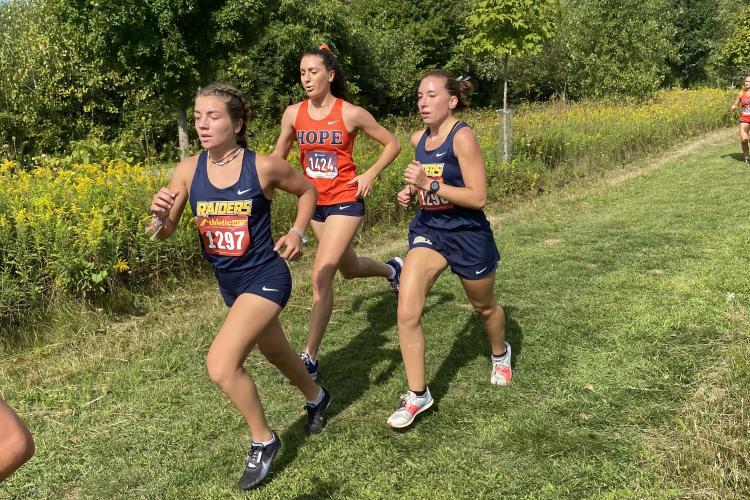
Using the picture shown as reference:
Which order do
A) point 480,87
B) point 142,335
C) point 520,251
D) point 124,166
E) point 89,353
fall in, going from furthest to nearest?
point 480,87, point 520,251, point 124,166, point 142,335, point 89,353

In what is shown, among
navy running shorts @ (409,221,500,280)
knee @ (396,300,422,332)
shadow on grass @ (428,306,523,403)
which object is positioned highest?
navy running shorts @ (409,221,500,280)

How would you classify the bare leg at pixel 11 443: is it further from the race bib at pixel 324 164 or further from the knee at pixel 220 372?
the race bib at pixel 324 164

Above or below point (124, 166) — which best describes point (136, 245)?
below

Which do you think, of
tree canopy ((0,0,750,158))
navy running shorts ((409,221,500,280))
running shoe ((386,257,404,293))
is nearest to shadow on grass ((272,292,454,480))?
running shoe ((386,257,404,293))

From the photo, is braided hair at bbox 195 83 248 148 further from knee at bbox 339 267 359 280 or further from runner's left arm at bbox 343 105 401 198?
knee at bbox 339 267 359 280

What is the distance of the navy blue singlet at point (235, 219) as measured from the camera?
2939 millimetres

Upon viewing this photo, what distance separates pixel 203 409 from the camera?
3.86m

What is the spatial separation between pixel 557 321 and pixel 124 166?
16.9 ft

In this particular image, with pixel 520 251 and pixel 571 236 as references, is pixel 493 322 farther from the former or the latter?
pixel 571 236

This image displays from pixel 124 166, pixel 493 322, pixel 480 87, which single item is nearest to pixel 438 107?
pixel 493 322

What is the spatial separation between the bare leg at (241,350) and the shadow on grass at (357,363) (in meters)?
0.50

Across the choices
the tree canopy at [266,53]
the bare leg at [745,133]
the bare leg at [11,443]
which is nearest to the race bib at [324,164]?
the bare leg at [11,443]

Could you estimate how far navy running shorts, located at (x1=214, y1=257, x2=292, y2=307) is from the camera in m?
2.94

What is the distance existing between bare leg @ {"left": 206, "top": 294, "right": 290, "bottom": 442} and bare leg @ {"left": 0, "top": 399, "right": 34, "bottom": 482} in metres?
1.40
